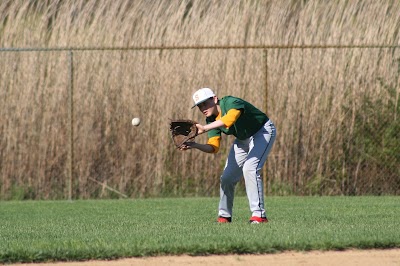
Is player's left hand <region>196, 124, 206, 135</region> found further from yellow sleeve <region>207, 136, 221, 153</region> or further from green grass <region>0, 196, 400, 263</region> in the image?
green grass <region>0, 196, 400, 263</region>

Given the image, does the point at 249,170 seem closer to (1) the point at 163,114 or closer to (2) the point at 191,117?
(2) the point at 191,117

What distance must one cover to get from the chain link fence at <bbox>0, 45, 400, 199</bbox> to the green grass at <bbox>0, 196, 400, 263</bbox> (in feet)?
3.48

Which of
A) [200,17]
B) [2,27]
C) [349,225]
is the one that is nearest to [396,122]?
[200,17]

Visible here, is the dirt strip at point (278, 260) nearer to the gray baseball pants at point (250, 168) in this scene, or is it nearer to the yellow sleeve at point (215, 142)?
the gray baseball pants at point (250, 168)

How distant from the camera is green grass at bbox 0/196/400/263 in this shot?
797 centimetres

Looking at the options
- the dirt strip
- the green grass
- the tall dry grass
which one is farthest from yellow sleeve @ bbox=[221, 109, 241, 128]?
the tall dry grass

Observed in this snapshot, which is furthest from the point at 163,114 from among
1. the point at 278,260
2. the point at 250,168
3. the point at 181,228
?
the point at 278,260

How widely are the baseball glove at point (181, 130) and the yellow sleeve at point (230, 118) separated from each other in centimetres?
57

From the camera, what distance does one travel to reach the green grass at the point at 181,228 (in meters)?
7.97

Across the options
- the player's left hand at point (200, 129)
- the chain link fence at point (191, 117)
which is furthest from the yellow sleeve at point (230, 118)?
the chain link fence at point (191, 117)

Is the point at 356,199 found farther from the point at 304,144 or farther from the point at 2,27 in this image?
the point at 2,27

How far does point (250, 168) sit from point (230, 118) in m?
0.70

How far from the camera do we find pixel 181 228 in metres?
9.80

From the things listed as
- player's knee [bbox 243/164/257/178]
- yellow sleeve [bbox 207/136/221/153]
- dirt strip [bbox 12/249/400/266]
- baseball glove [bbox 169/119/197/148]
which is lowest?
dirt strip [bbox 12/249/400/266]
